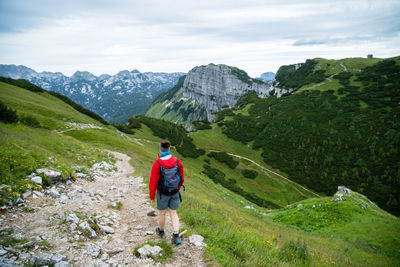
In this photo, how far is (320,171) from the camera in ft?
261

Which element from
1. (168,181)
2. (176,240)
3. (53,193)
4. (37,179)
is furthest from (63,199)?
(176,240)

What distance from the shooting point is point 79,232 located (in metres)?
6.41

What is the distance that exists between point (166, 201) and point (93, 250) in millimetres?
2481

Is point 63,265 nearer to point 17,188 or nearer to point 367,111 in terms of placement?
point 17,188

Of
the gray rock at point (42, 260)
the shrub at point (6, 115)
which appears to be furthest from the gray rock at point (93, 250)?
the shrub at point (6, 115)

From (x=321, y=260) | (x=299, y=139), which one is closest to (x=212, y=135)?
(x=299, y=139)

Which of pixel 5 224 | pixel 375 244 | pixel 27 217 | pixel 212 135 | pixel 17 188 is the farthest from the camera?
pixel 212 135

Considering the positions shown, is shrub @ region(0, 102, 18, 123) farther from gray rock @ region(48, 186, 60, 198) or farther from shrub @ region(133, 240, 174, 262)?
shrub @ region(133, 240, 174, 262)

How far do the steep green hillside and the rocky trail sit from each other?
8003 cm

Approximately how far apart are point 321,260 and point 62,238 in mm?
9787

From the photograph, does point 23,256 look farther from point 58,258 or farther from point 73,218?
point 73,218

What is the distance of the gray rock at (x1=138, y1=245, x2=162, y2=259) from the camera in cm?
566

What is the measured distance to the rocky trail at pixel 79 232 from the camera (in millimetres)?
5094

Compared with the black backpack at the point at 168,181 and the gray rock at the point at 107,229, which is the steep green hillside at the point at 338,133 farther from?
the gray rock at the point at 107,229
